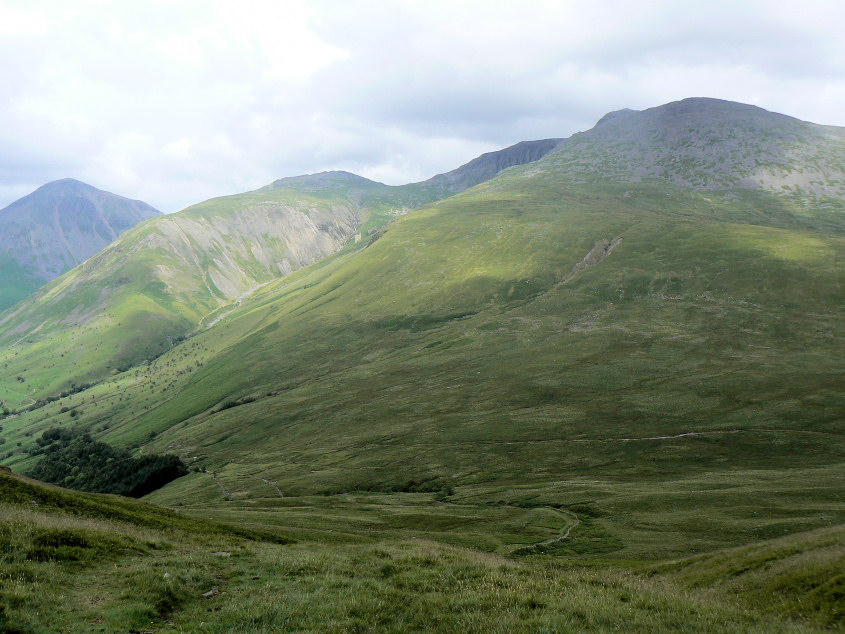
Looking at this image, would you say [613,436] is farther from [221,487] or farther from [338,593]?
[338,593]

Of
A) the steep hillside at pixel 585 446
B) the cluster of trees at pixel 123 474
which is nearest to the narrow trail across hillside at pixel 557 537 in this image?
the steep hillside at pixel 585 446

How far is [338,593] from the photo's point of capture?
20734 millimetres

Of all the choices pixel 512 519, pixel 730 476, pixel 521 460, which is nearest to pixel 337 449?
pixel 521 460

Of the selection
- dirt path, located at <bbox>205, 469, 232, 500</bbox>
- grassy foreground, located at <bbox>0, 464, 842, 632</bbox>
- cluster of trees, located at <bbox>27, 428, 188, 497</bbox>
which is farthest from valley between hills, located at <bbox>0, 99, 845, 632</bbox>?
cluster of trees, located at <bbox>27, 428, 188, 497</bbox>

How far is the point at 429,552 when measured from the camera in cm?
2894

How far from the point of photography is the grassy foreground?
17.3m

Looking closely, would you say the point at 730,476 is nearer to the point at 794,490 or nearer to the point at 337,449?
the point at 794,490

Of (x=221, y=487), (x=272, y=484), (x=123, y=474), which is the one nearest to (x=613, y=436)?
(x=272, y=484)

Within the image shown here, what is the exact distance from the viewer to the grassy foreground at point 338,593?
17.3 meters

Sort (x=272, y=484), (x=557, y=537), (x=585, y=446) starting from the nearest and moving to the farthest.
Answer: (x=557, y=537), (x=585, y=446), (x=272, y=484)

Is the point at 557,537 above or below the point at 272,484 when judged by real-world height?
above

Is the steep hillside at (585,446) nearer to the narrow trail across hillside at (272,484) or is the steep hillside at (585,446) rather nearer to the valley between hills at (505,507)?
the valley between hills at (505,507)

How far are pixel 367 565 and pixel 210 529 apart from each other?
2521 cm

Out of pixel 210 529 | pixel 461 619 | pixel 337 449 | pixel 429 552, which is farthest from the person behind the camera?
pixel 337 449
